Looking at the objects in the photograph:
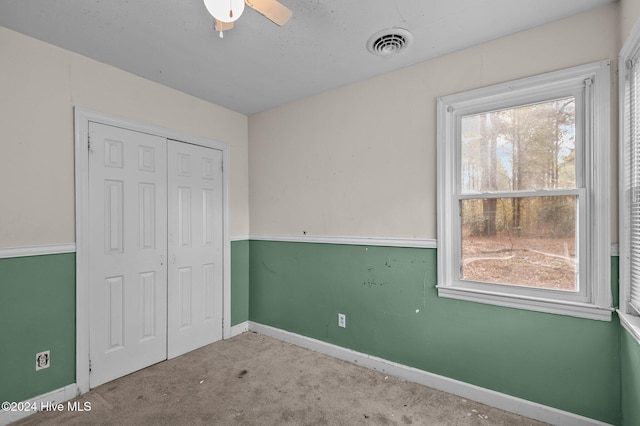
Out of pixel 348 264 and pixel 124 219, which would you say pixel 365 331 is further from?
pixel 124 219

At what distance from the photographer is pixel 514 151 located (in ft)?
6.82

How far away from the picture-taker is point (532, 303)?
1.96m

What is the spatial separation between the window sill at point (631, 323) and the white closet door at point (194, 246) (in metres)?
3.08

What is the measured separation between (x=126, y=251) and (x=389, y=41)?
8.28 ft

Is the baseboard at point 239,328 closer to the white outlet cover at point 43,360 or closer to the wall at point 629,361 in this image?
the white outlet cover at point 43,360

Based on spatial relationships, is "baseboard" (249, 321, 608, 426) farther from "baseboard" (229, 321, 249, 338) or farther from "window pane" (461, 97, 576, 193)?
"window pane" (461, 97, 576, 193)

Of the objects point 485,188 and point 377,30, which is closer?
point 377,30

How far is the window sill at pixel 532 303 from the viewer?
5.86 ft

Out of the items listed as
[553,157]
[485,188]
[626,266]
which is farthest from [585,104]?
[626,266]

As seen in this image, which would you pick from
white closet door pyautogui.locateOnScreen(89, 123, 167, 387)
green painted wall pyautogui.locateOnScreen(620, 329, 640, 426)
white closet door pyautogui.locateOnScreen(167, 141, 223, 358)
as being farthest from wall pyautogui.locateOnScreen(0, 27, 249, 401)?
green painted wall pyautogui.locateOnScreen(620, 329, 640, 426)

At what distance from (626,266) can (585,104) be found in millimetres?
944

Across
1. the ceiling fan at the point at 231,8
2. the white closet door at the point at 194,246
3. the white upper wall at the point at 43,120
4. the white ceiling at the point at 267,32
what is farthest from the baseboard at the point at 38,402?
the ceiling fan at the point at 231,8

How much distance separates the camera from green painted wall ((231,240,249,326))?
338 cm

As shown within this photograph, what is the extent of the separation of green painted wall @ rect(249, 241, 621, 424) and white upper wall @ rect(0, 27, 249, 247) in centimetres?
180
